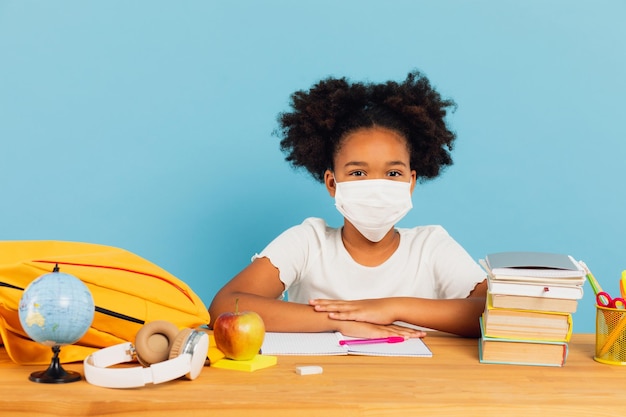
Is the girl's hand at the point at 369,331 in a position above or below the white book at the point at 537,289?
below

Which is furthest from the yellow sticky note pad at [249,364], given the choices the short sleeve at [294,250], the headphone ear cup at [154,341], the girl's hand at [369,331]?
the short sleeve at [294,250]

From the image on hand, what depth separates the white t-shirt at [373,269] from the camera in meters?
2.67

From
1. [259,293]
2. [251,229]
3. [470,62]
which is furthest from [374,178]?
[470,62]

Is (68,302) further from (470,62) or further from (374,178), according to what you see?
(470,62)

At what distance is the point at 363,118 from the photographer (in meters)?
2.72

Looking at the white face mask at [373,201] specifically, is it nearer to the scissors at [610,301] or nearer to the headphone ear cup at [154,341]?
the scissors at [610,301]

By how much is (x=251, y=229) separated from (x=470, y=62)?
1298mm

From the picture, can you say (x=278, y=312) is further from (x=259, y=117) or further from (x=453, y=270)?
(x=259, y=117)

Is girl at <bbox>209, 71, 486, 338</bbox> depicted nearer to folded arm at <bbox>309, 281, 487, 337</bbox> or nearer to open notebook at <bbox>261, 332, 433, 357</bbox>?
folded arm at <bbox>309, 281, 487, 337</bbox>

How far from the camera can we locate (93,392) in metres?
1.46

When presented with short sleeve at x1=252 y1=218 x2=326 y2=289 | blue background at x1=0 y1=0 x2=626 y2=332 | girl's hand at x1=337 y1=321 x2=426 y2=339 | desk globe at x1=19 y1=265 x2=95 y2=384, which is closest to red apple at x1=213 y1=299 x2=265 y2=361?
desk globe at x1=19 y1=265 x2=95 y2=384

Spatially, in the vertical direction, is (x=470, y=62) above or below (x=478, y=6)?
below

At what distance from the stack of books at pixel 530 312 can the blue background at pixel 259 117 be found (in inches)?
76.0

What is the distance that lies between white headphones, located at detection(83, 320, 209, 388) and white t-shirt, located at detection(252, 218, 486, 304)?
3.49 ft
